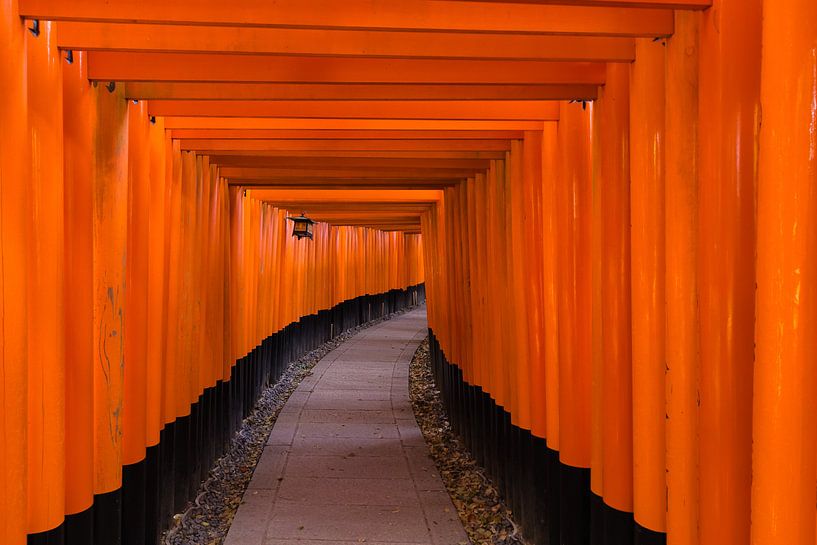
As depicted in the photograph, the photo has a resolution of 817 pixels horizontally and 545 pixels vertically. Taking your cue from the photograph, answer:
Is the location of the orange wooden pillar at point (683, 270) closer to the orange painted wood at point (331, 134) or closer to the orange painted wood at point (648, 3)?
the orange painted wood at point (648, 3)

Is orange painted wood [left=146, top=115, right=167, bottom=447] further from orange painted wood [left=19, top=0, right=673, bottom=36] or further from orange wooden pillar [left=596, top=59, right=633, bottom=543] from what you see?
orange wooden pillar [left=596, top=59, right=633, bottom=543]

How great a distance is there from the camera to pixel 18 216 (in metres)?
2.58

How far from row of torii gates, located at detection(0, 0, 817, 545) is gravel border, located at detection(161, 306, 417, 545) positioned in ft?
0.79

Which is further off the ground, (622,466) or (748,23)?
(748,23)

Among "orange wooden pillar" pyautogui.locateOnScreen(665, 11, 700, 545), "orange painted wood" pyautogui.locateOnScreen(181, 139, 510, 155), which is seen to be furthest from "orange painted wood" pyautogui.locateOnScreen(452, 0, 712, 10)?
"orange painted wood" pyautogui.locateOnScreen(181, 139, 510, 155)

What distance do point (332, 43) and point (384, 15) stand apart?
48 centimetres

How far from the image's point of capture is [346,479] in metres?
7.19

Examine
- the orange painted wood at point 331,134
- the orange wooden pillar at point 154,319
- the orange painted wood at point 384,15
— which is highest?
the orange painted wood at point 331,134

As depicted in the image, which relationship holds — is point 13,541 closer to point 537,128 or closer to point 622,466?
point 622,466

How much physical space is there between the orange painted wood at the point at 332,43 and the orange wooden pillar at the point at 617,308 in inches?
15.0

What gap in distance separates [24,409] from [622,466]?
267 cm

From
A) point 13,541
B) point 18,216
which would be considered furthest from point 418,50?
point 13,541

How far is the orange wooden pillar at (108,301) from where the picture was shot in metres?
3.78

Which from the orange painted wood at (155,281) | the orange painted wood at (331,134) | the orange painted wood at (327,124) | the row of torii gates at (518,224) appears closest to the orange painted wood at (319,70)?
the row of torii gates at (518,224)
